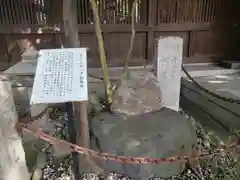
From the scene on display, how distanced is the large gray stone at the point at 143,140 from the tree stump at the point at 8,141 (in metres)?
1.00

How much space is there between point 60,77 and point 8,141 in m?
0.53


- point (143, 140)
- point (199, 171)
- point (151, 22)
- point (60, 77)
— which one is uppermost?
point (151, 22)

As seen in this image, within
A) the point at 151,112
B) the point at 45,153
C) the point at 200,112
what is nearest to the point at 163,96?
the point at 151,112

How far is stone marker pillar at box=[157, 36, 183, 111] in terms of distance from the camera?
10.8 ft

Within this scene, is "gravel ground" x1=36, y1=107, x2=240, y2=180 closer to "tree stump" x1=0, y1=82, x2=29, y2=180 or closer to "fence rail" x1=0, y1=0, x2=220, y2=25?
"tree stump" x1=0, y1=82, x2=29, y2=180

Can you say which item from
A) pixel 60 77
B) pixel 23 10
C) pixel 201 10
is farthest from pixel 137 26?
pixel 60 77

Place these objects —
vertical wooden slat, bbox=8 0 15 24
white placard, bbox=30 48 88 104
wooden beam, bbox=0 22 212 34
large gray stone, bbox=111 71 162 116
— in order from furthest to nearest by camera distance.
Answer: wooden beam, bbox=0 22 212 34 → vertical wooden slat, bbox=8 0 15 24 → large gray stone, bbox=111 71 162 116 → white placard, bbox=30 48 88 104

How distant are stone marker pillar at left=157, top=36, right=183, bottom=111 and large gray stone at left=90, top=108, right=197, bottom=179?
1.99 ft

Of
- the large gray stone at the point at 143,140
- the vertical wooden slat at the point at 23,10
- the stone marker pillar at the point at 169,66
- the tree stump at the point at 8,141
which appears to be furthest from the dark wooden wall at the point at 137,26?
the tree stump at the point at 8,141

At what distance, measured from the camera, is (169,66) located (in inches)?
133

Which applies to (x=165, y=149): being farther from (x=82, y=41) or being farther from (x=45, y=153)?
(x=82, y=41)

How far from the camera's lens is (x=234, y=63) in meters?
5.41

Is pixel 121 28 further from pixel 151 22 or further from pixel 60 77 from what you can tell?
pixel 60 77

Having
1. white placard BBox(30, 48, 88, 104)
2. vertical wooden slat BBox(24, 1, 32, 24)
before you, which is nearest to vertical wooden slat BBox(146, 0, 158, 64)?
vertical wooden slat BBox(24, 1, 32, 24)
